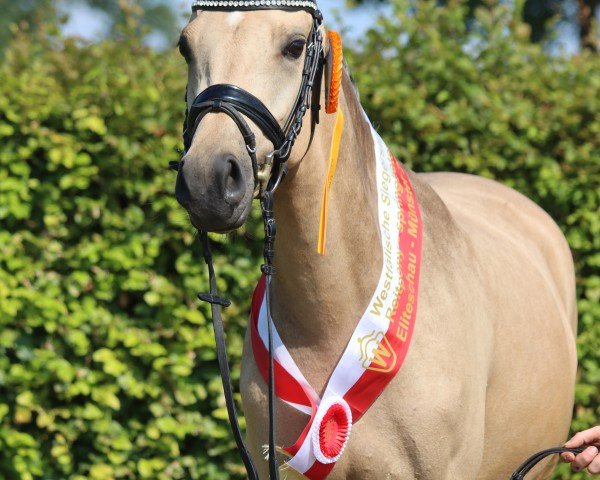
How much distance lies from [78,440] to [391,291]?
2778 mm

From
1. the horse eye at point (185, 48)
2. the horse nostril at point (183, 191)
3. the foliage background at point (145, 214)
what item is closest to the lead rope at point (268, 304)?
the horse nostril at point (183, 191)

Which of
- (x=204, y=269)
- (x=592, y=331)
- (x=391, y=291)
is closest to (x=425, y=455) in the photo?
(x=391, y=291)

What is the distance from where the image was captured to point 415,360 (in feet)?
8.32

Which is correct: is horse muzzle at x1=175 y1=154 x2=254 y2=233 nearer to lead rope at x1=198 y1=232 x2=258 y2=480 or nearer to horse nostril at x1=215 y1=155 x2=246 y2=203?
horse nostril at x1=215 y1=155 x2=246 y2=203

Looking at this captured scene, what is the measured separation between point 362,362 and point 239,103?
858mm

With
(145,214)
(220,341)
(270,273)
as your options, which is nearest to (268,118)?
(270,273)

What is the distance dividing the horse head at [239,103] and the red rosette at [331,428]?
71 cm

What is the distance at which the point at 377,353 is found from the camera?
2.49 m

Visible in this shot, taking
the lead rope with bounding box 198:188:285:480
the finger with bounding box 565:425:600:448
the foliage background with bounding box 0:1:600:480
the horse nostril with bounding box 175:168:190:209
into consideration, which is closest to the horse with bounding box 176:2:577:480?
the horse nostril with bounding box 175:168:190:209

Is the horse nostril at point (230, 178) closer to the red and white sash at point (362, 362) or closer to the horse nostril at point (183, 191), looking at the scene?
the horse nostril at point (183, 191)

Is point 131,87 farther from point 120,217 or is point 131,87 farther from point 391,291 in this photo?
point 391,291

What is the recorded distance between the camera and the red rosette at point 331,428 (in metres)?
2.48

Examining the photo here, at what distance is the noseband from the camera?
2.05 meters

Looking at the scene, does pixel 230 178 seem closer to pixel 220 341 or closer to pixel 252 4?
pixel 252 4
